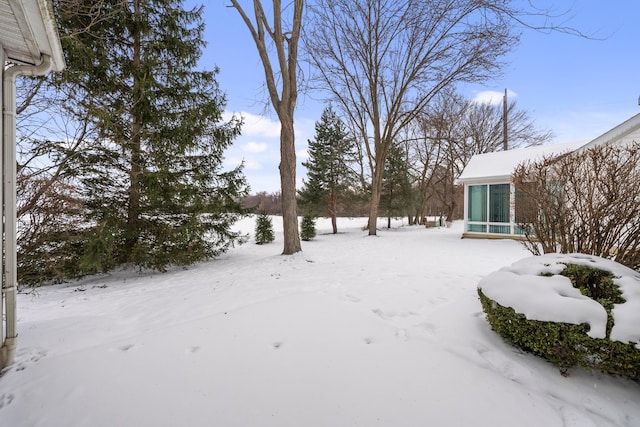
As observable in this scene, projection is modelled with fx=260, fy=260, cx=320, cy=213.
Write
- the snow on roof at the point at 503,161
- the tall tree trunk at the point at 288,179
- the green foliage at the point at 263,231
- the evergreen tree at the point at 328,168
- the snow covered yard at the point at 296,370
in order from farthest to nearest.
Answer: the evergreen tree at the point at 328,168
the green foliage at the point at 263,231
the snow on roof at the point at 503,161
the tall tree trunk at the point at 288,179
the snow covered yard at the point at 296,370

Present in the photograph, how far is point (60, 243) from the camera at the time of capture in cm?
539

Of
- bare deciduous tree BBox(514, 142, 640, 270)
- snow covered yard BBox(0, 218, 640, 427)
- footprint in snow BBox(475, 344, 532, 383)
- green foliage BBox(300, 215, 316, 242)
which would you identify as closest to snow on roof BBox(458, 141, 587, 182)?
green foliage BBox(300, 215, 316, 242)

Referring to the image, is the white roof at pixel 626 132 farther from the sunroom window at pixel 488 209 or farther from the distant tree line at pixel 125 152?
the distant tree line at pixel 125 152

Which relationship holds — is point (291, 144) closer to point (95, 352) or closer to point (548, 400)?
point (95, 352)

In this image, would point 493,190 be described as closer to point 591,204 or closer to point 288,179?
point 591,204

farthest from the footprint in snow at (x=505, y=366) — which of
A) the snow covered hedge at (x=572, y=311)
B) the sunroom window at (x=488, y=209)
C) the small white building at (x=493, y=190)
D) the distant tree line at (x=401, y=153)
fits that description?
the distant tree line at (x=401, y=153)

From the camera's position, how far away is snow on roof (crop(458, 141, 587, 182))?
10.7 meters

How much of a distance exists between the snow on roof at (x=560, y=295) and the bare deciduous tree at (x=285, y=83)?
5.30 m

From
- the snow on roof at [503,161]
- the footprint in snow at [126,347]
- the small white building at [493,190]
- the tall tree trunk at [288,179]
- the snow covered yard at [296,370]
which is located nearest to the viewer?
the snow covered yard at [296,370]

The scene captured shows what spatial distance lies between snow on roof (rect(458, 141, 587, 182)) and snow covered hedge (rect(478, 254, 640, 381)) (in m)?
9.42

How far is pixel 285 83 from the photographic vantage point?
706cm

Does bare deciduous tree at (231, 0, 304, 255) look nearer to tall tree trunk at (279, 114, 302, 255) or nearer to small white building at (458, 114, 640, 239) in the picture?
tall tree trunk at (279, 114, 302, 255)

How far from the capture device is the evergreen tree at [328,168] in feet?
55.1

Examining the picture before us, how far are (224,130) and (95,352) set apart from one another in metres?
6.13
